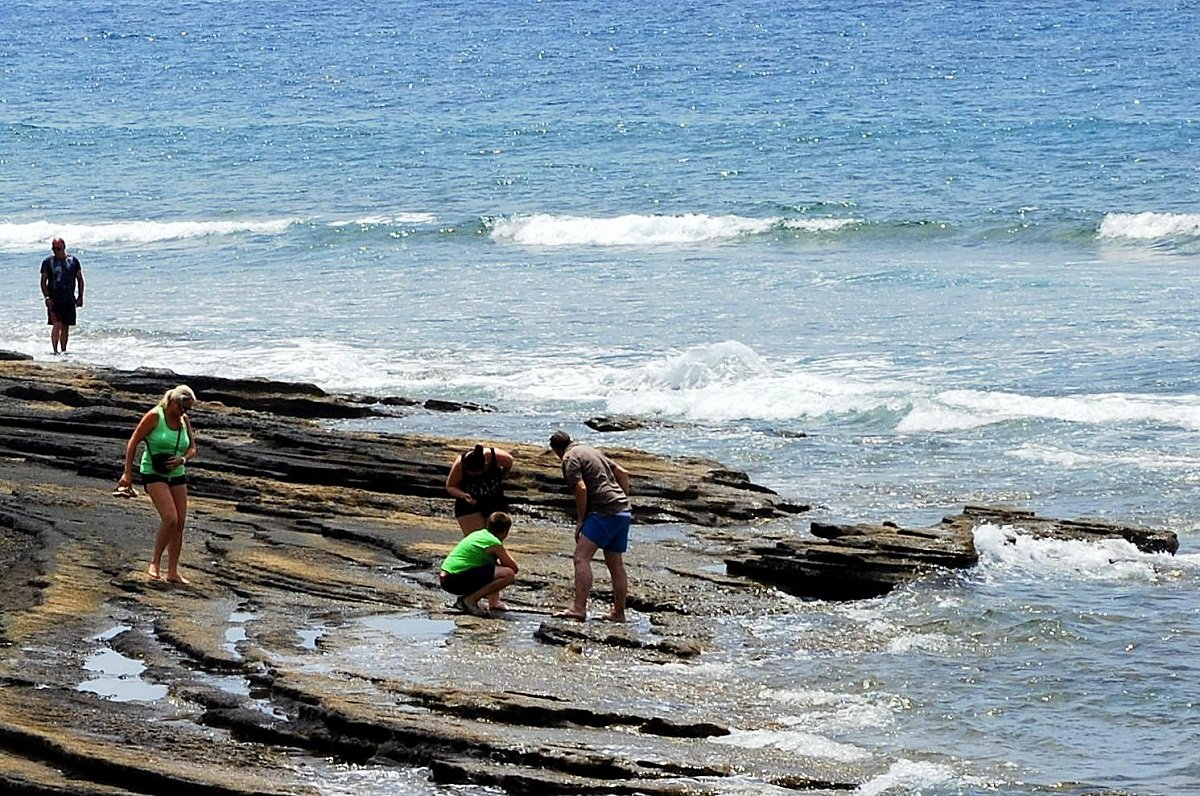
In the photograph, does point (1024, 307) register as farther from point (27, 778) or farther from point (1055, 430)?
point (27, 778)

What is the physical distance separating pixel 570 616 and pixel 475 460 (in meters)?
1.68

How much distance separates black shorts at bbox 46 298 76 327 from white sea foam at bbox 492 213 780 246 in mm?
14851

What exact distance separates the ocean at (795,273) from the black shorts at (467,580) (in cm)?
194

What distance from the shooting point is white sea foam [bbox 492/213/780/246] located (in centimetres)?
3816

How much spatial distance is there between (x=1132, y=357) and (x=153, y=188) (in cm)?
3188

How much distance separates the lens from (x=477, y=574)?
12469 millimetres

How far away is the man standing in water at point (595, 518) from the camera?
1262cm

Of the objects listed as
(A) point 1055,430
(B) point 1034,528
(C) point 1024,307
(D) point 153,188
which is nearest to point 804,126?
(D) point 153,188

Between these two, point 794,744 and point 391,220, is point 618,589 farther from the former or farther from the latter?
point 391,220

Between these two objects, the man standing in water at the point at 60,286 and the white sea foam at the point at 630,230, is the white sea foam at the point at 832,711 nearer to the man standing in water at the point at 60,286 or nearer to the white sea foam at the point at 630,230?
the man standing in water at the point at 60,286

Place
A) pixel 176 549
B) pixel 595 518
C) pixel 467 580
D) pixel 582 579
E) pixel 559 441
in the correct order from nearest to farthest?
pixel 176 549
pixel 467 580
pixel 582 579
pixel 595 518
pixel 559 441

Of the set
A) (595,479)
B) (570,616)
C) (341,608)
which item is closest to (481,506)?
(595,479)

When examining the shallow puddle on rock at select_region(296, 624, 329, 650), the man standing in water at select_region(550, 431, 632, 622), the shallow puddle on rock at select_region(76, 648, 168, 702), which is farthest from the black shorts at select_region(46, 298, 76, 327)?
the shallow puddle on rock at select_region(76, 648, 168, 702)

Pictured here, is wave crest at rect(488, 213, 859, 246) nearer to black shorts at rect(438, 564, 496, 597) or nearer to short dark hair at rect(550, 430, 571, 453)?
short dark hair at rect(550, 430, 571, 453)
